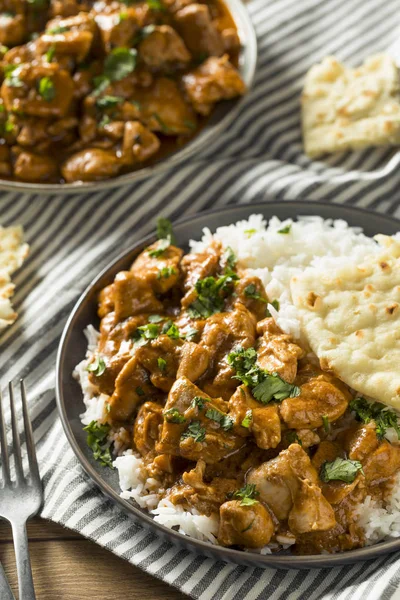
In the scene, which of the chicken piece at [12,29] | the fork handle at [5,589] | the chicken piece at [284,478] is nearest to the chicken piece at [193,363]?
the chicken piece at [284,478]

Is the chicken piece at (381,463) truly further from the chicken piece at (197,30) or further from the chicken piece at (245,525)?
the chicken piece at (197,30)

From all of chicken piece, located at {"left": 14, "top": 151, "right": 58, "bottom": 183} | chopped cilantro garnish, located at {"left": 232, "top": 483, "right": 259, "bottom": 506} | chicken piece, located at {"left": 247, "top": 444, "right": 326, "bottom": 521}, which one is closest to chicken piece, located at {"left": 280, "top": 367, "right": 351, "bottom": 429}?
chicken piece, located at {"left": 247, "top": 444, "right": 326, "bottom": 521}

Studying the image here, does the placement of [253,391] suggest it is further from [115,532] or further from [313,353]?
[115,532]

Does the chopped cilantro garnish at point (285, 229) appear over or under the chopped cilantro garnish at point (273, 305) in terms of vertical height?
over

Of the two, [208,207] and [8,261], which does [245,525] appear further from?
[208,207]

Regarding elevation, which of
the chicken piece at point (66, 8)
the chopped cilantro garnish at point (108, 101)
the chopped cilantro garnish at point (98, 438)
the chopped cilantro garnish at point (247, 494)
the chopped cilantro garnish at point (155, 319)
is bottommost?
the chopped cilantro garnish at point (247, 494)

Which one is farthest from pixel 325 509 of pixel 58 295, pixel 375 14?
pixel 375 14
